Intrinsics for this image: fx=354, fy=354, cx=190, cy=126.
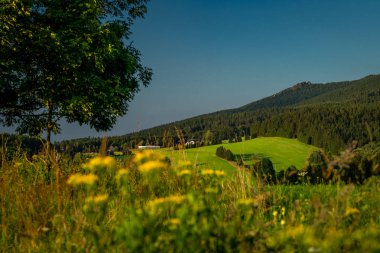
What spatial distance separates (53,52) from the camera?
16.7 metres

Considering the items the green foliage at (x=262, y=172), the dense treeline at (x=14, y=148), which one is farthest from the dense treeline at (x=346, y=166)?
the dense treeline at (x=14, y=148)

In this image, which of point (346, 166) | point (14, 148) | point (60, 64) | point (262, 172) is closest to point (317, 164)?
point (262, 172)

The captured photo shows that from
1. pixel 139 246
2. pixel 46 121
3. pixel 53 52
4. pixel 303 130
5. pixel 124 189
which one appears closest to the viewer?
pixel 139 246

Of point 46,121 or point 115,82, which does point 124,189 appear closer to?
point 115,82

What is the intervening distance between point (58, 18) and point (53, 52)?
199 cm

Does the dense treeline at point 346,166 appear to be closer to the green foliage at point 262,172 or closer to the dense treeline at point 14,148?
Result: the green foliage at point 262,172

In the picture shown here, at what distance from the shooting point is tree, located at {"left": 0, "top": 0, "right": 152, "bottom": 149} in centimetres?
1627

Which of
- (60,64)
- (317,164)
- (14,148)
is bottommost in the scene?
(317,164)

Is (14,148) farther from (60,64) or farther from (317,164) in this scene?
(317,164)

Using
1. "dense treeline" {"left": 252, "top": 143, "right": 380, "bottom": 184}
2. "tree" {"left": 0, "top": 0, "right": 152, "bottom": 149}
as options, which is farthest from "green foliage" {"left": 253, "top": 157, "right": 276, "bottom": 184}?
"tree" {"left": 0, "top": 0, "right": 152, "bottom": 149}

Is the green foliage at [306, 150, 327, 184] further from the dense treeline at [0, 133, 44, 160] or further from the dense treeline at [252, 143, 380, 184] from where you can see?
the dense treeline at [0, 133, 44, 160]

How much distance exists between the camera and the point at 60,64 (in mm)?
17453

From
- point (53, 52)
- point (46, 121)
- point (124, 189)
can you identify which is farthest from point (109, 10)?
point (124, 189)

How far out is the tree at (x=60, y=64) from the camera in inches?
640
